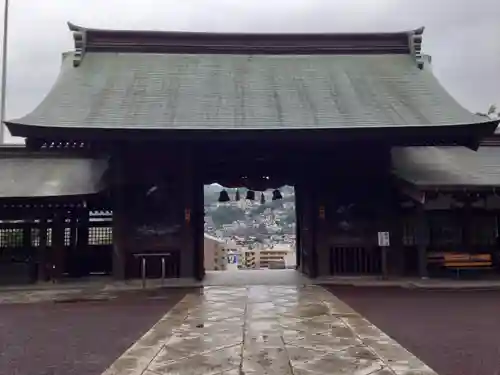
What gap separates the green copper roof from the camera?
14.0 m

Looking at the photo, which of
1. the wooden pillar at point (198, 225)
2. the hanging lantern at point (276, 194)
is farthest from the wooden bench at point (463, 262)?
the wooden pillar at point (198, 225)

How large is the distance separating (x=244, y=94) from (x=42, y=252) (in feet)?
23.6

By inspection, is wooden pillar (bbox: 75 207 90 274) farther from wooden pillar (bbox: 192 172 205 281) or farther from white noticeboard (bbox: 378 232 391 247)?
white noticeboard (bbox: 378 232 391 247)

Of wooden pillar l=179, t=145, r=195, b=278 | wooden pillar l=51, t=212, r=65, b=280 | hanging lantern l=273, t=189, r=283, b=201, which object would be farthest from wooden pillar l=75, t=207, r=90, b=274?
hanging lantern l=273, t=189, r=283, b=201

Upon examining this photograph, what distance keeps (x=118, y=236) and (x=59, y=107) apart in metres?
3.78

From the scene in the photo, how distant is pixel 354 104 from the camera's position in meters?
15.4

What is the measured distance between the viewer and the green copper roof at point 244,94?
551 inches

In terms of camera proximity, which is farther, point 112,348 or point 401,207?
point 401,207

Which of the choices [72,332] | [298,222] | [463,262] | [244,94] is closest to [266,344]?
[72,332]

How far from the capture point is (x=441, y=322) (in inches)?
323

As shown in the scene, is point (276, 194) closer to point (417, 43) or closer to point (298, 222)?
point (298, 222)

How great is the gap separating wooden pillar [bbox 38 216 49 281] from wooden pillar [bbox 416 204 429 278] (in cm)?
1011

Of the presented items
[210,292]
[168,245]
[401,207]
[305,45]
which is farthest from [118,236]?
[305,45]

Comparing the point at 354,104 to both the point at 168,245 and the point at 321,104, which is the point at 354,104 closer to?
the point at 321,104
